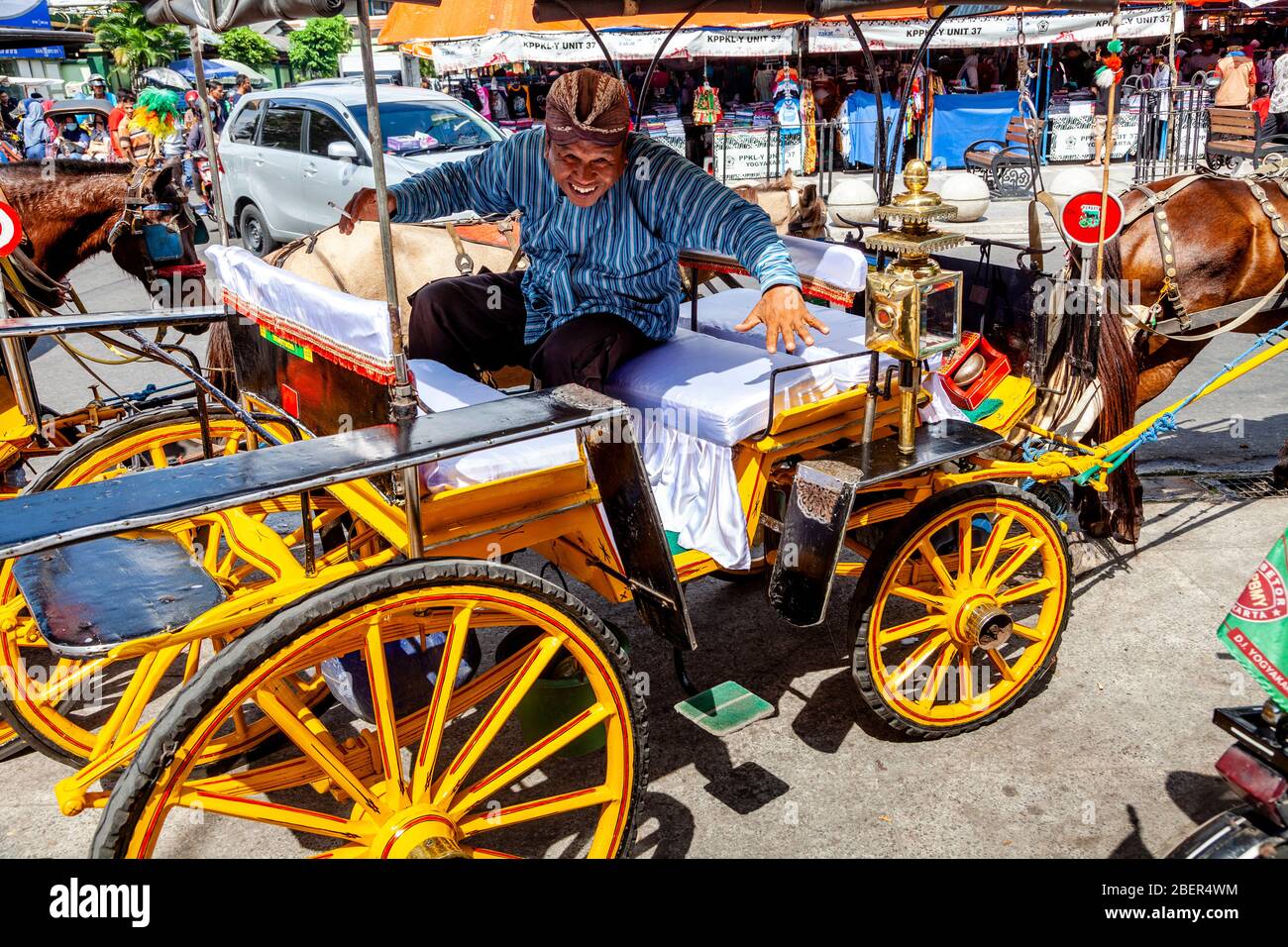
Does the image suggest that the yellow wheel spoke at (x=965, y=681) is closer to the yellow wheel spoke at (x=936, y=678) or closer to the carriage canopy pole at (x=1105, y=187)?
the yellow wheel spoke at (x=936, y=678)

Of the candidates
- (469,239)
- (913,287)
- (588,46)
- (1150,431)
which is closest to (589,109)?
(913,287)

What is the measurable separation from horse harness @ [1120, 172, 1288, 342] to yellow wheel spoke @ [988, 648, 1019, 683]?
1942 millimetres

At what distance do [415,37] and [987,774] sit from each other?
4.48 m

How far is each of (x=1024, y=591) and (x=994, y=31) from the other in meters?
13.2

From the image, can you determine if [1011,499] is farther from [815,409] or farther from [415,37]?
[415,37]

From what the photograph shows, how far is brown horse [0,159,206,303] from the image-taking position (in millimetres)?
5242

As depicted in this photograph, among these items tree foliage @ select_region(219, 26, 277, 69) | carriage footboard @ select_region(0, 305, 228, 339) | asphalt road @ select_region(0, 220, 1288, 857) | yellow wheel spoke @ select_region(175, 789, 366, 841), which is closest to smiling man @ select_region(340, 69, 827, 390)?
carriage footboard @ select_region(0, 305, 228, 339)

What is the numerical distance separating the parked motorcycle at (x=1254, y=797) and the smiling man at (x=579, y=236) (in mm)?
1528

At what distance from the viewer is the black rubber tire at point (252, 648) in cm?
177

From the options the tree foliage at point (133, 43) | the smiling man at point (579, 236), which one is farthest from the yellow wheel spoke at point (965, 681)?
the tree foliage at point (133, 43)

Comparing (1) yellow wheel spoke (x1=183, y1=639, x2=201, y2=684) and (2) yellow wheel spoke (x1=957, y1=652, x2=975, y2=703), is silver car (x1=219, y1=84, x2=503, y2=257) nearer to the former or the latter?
(1) yellow wheel spoke (x1=183, y1=639, x2=201, y2=684)

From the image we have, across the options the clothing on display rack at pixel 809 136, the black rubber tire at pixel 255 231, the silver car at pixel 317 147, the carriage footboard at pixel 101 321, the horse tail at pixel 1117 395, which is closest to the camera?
the carriage footboard at pixel 101 321

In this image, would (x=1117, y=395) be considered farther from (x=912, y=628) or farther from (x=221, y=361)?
(x=221, y=361)

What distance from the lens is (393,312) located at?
2215 mm
